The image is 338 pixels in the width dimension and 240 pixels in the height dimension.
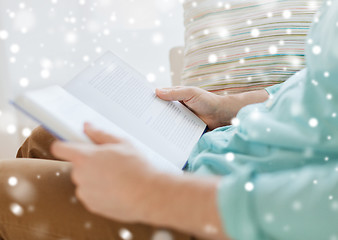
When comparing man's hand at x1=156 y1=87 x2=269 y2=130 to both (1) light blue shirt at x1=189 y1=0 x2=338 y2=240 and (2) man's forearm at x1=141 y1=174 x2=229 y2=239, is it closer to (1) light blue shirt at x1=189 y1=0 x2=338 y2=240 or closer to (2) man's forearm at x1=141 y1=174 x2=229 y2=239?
(1) light blue shirt at x1=189 y1=0 x2=338 y2=240

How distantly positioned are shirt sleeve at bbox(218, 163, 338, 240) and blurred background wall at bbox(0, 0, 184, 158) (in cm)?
124

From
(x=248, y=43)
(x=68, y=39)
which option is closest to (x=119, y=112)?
(x=248, y=43)

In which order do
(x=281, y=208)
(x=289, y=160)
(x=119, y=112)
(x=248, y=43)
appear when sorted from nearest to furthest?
(x=281, y=208), (x=289, y=160), (x=119, y=112), (x=248, y=43)

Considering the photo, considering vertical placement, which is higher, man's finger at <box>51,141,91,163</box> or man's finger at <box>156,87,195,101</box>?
man's finger at <box>51,141,91,163</box>

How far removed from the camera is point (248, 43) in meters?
1.13

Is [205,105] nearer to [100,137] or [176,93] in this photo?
[176,93]

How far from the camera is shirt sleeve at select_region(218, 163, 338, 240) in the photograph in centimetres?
44

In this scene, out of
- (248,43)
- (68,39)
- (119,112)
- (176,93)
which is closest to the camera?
(119,112)

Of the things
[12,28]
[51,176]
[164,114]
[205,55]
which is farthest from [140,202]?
[12,28]

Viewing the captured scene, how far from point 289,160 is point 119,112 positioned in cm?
35

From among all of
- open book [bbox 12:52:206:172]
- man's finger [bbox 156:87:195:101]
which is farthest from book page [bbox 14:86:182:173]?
man's finger [bbox 156:87:195:101]

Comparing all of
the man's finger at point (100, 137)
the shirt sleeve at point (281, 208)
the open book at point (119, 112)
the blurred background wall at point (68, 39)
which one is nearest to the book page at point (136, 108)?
the open book at point (119, 112)

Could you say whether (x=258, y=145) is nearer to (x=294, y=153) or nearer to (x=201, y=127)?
(x=294, y=153)

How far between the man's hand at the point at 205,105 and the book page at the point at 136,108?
40 millimetres
